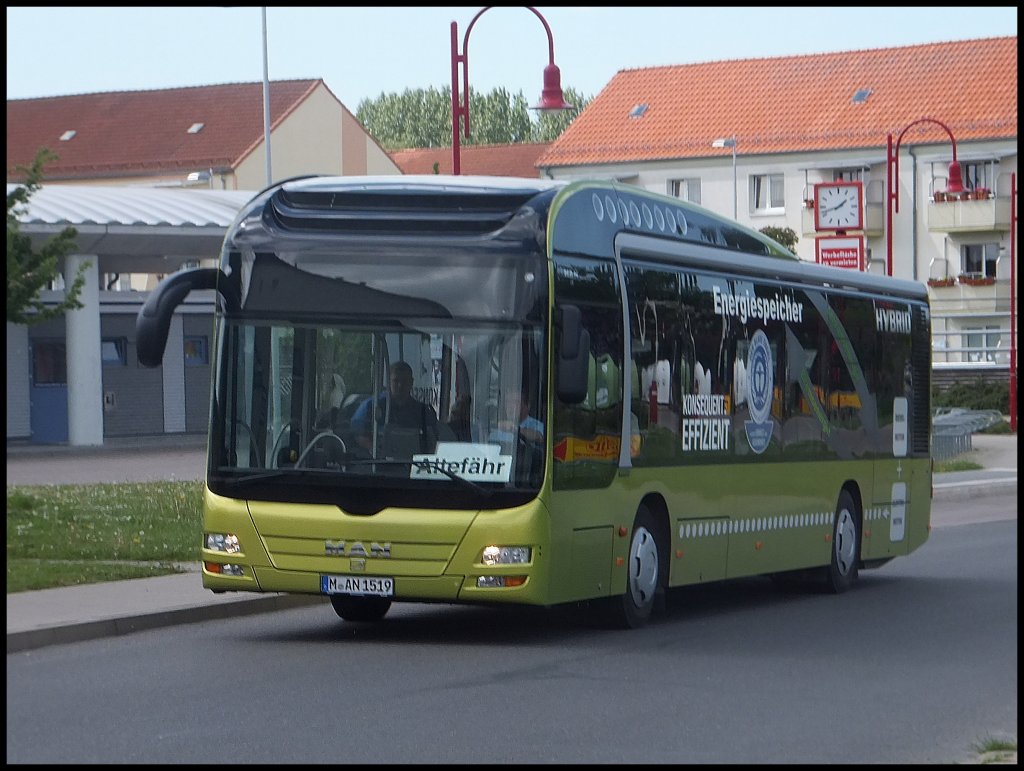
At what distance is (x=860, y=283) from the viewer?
62.5 ft

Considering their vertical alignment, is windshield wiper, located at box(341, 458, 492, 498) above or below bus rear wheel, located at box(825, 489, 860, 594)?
above

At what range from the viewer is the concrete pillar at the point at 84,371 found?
4331 cm

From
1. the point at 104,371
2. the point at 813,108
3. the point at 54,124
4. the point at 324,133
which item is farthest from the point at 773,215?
the point at 104,371

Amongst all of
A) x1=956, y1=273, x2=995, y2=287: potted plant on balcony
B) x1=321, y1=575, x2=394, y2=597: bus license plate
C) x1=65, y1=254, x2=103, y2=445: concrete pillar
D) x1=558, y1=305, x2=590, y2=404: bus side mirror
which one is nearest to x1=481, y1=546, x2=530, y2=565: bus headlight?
x1=321, y1=575, x2=394, y2=597: bus license plate

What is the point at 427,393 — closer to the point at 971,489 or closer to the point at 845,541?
the point at 845,541

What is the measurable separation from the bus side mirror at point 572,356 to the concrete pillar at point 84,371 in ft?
104

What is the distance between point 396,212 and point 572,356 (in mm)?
1515

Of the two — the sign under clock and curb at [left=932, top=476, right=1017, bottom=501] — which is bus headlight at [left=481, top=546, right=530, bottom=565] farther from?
the sign under clock

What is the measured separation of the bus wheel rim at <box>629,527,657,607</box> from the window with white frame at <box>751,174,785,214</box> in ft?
228

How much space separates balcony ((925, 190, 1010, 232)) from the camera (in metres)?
75.7

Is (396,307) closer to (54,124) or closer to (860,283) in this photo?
(860,283)

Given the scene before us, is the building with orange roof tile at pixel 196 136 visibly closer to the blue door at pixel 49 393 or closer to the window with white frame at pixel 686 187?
the window with white frame at pixel 686 187

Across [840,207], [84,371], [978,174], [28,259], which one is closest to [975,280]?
[978,174]

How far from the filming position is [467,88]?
1012 inches
